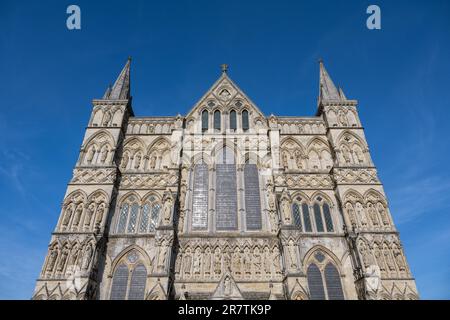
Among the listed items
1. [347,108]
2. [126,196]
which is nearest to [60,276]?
[126,196]

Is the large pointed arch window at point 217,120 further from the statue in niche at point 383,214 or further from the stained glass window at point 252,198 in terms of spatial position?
the statue in niche at point 383,214

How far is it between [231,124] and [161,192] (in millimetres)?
8567

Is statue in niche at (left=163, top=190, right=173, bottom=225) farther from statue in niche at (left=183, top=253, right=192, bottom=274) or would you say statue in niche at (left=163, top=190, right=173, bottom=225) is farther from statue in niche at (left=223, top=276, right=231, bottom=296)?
statue in niche at (left=223, top=276, right=231, bottom=296)

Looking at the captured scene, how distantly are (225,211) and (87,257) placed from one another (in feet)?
30.4

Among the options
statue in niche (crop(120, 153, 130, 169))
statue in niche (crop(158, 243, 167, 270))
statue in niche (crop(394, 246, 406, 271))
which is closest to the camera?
statue in niche (crop(158, 243, 167, 270))

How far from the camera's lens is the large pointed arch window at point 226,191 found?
814 inches

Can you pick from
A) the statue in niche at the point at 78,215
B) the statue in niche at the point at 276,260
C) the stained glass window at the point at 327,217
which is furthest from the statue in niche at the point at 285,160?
the statue in niche at the point at 78,215

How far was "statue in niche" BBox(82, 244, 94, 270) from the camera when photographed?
1725 centimetres

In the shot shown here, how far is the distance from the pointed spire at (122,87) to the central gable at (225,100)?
6.69 m

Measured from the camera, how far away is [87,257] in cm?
1748

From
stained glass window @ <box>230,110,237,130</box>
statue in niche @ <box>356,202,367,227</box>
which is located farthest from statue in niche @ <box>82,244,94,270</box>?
statue in niche @ <box>356,202,367,227</box>

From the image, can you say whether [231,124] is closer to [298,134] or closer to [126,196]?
[298,134]

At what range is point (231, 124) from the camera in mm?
25531

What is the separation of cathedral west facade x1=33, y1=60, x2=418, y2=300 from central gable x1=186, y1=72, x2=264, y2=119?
0.45 feet
